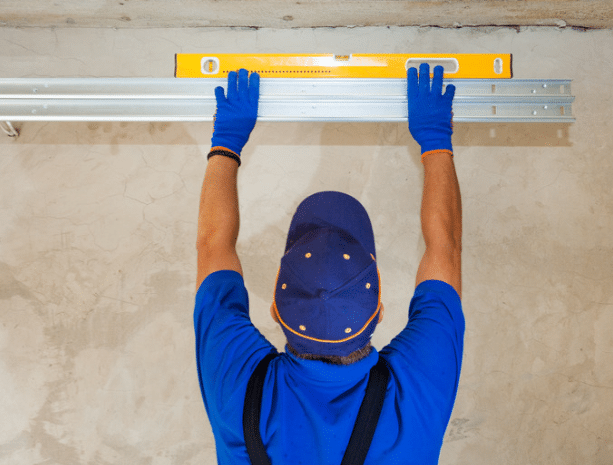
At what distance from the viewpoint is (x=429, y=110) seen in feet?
4.13

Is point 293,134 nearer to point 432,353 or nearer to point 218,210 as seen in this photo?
point 218,210

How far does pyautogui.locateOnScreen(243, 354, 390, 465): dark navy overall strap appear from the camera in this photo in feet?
2.83

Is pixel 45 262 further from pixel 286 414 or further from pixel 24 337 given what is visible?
pixel 286 414

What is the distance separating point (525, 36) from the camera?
5.79 ft

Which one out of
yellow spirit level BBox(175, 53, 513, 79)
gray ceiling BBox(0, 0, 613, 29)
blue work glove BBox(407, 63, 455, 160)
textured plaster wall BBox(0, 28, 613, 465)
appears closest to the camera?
blue work glove BBox(407, 63, 455, 160)

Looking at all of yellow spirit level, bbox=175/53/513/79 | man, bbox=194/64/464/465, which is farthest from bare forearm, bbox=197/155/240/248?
yellow spirit level, bbox=175/53/513/79

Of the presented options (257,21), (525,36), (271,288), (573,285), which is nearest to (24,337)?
(271,288)

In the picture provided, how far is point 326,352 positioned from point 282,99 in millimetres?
862

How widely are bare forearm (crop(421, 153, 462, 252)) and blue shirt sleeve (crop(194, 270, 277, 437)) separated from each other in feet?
1.95

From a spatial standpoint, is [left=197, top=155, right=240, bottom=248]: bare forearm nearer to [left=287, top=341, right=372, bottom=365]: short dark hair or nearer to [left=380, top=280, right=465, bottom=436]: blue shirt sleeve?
[left=287, top=341, right=372, bottom=365]: short dark hair

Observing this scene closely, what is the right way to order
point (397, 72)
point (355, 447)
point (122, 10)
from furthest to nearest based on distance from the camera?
point (122, 10), point (397, 72), point (355, 447)

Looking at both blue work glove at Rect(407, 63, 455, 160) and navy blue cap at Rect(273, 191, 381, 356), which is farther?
blue work glove at Rect(407, 63, 455, 160)

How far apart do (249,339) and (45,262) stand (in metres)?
1.33

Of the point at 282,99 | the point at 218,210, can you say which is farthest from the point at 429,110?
the point at 218,210
